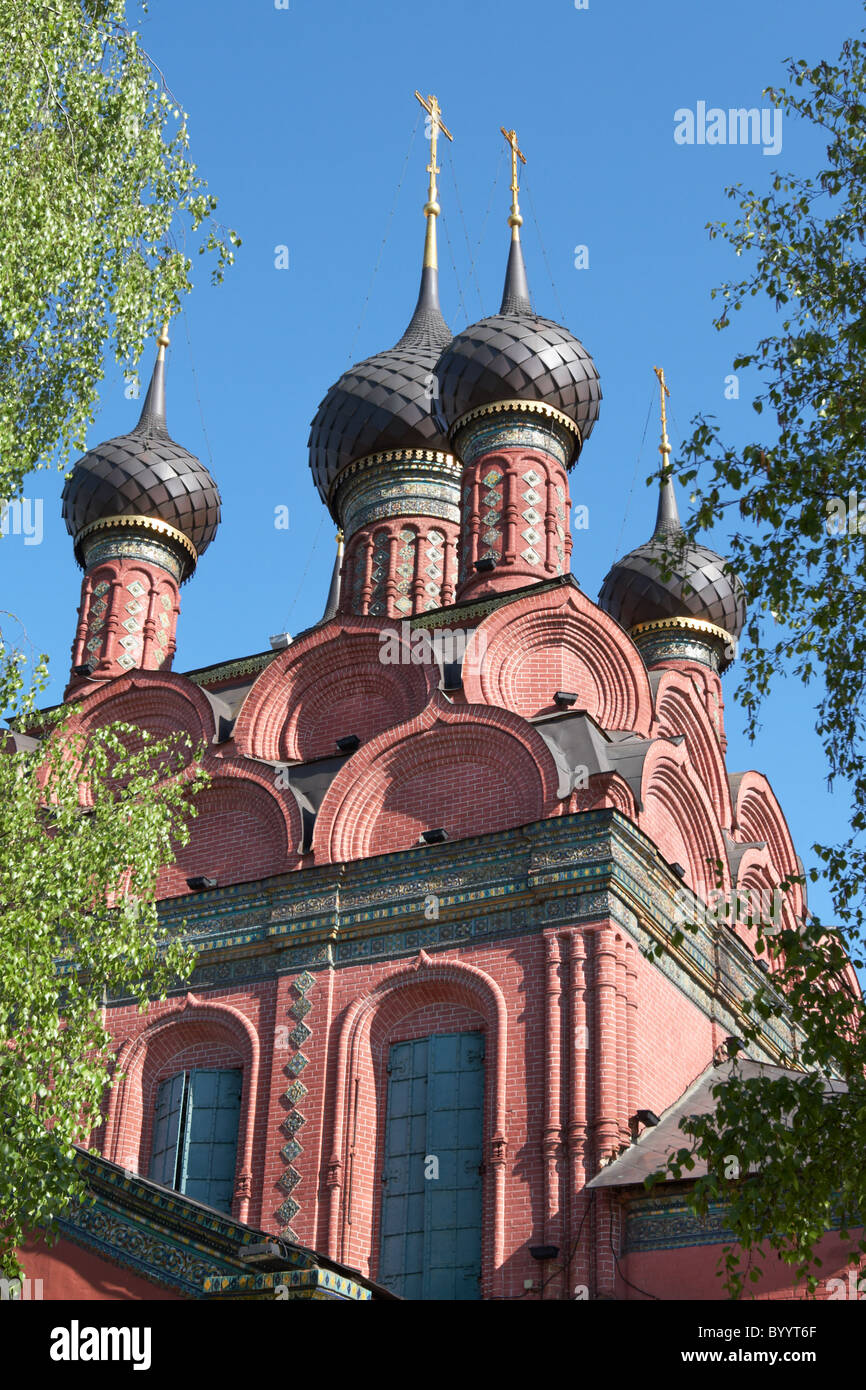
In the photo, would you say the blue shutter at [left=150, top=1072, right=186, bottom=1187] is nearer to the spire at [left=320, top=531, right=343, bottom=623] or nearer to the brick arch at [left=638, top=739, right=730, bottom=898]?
the brick arch at [left=638, top=739, right=730, bottom=898]

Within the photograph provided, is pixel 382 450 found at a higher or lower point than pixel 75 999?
higher

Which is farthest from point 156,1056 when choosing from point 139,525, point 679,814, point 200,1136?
point 139,525

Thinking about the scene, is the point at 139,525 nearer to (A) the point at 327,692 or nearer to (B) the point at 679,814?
(A) the point at 327,692

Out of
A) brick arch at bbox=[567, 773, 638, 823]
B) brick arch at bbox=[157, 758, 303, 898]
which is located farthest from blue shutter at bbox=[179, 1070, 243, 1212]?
brick arch at bbox=[567, 773, 638, 823]

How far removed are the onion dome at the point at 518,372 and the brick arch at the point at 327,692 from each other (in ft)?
10.1

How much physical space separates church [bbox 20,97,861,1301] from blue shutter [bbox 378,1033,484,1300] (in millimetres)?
20

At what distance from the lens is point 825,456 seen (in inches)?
271

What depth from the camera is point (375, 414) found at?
1791 cm

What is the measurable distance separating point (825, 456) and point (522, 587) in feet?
24.5

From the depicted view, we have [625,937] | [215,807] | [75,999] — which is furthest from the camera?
[215,807]

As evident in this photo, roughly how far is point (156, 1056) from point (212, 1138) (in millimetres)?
902

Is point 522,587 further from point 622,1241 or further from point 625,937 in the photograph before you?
point 622,1241

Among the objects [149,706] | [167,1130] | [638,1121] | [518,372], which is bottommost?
[638,1121]

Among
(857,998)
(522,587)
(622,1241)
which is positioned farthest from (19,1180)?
(522,587)
